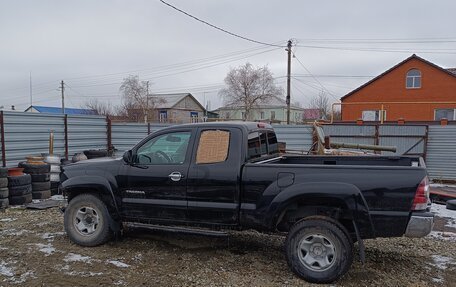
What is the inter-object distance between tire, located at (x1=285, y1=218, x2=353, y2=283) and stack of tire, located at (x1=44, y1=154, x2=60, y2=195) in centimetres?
767

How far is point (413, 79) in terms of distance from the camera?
30188 mm

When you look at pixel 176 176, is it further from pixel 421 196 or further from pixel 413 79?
pixel 413 79

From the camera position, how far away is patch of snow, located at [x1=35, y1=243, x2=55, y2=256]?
17.5 ft

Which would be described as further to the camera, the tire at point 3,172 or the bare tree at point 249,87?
the bare tree at point 249,87

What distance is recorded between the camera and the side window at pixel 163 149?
525cm

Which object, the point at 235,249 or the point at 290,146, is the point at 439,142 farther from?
the point at 235,249

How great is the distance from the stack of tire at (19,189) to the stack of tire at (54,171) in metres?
1.13

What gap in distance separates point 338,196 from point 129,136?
1168 centimetres

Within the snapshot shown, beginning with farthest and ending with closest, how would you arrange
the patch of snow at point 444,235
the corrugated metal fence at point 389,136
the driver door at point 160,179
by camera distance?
1. the corrugated metal fence at point 389,136
2. the patch of snow at point 444,235
3. the driver door at point 160,179

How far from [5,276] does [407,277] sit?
4796mm

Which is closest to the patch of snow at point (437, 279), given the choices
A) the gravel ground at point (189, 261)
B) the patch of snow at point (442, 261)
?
the gravel ground at point (189, 261)

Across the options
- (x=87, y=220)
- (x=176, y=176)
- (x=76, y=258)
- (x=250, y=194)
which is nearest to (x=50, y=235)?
(x=87, y=220)

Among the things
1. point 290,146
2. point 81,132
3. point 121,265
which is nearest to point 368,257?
point 121,265

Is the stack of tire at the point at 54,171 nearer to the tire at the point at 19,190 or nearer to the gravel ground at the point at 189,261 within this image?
the tire at the point at 19,190
